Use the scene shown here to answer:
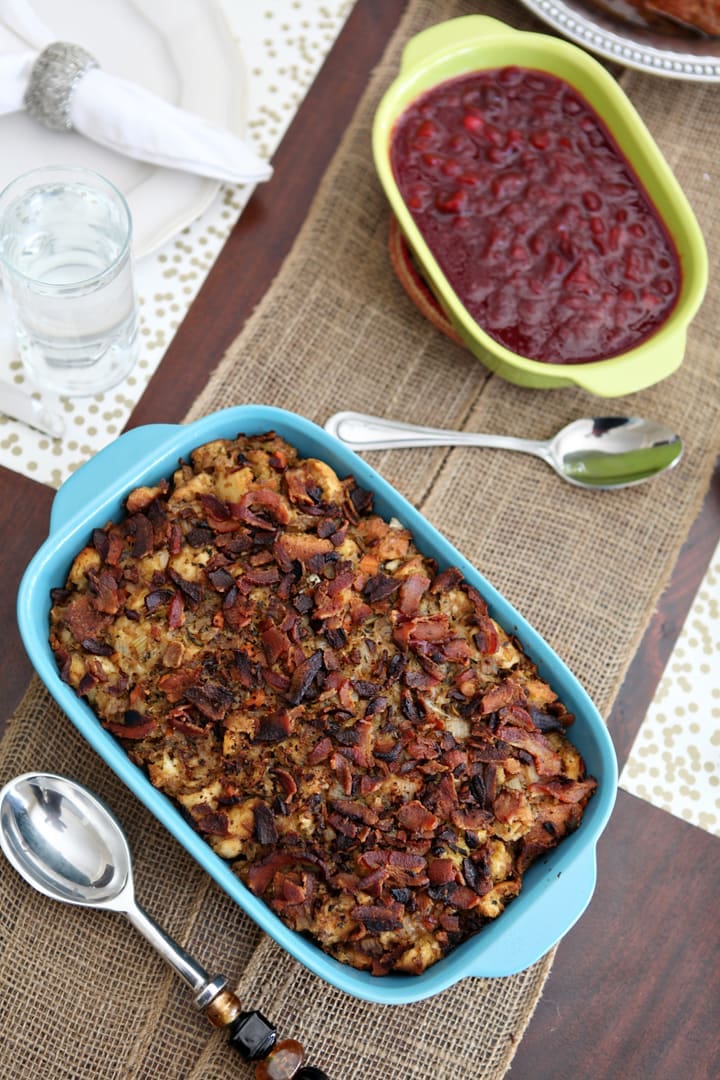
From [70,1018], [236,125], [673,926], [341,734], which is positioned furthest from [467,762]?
[236,125]

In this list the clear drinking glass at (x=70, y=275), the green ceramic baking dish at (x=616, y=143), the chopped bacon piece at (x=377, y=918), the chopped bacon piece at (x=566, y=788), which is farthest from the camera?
the green ceramic baking dish at (x=616, y=143)

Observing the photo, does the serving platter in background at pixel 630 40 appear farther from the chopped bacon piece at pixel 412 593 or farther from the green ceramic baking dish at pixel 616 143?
the chopped bacon piece at pixel 412 593

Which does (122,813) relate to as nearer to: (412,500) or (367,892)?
(367,892)

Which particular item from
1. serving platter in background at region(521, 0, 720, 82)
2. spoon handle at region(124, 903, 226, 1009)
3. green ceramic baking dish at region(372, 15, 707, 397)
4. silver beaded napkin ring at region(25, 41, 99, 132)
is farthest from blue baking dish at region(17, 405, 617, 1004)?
serving platter in background at region(521, 0, 720, 82)

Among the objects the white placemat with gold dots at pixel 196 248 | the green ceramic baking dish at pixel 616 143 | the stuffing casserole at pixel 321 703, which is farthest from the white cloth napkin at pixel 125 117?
the stuffing casserole at pixel 321 703

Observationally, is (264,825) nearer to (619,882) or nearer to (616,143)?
(619,882)

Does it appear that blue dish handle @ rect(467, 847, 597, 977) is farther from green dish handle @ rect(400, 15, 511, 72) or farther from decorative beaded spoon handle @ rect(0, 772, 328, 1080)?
green dish handle @ rect(400, 15, 511, 72)
